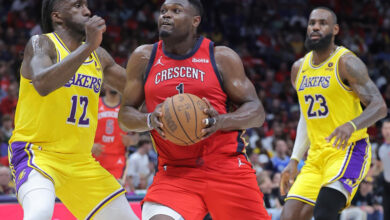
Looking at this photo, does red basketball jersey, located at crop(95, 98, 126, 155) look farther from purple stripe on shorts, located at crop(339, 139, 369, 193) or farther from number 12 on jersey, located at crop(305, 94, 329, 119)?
purple stripe on shorts, located at crop(339, 139, 369, 193)

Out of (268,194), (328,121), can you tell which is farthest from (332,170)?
(268,194)

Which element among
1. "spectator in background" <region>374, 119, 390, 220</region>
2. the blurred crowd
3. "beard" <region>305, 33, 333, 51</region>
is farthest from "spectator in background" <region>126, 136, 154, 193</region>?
"beard" <region>305, 33, 333, 51</region>

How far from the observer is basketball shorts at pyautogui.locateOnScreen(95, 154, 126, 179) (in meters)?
7.64

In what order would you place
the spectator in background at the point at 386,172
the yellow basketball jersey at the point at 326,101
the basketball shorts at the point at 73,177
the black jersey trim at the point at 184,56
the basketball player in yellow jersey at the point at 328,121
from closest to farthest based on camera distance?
the black jersey trim at the point at 184,56 → the basketball shorts at the point at 73,177 → the basketball player in yellow jersey at the point at 328,121 → the yellow basketball jersey at the point at 326,101 → the spectator in background at the point at 386,172

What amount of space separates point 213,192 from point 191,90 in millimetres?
660

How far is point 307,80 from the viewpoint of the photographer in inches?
216

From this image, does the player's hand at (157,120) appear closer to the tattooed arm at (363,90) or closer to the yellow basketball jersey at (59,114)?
the yellow basketball jersey at (59,114)

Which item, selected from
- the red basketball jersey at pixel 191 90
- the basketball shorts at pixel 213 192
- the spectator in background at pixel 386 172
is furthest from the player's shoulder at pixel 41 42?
the spectator in background at pixel 386 172

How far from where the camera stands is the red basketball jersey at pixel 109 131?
759 cm

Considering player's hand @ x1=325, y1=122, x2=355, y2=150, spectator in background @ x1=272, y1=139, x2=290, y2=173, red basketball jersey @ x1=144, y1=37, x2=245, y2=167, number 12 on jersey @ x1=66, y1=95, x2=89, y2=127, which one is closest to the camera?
red basketball jersey @ x1=144, y1=37, x2=245, y2=167

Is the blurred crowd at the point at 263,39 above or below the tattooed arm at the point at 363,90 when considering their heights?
below

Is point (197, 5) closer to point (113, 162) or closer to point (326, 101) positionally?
point (326, 101)

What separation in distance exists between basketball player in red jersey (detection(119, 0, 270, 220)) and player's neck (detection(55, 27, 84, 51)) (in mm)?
699

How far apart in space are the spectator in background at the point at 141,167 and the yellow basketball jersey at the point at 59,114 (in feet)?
16.2
